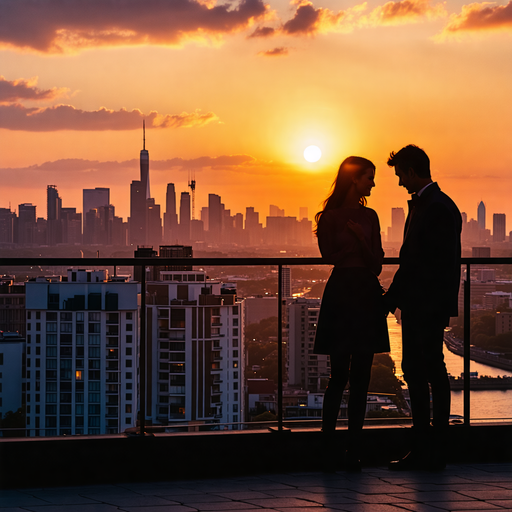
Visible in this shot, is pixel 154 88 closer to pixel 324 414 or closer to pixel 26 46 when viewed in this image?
pixel 26 46

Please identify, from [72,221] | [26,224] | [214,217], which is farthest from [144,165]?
[26,224]

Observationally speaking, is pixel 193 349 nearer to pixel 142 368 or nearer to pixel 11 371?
pixel 142 368

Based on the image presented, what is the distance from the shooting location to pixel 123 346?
3.48 m

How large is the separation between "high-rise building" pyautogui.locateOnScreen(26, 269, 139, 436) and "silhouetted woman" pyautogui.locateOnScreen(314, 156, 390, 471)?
39.0 inches

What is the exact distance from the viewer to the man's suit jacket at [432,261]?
310 centimetres

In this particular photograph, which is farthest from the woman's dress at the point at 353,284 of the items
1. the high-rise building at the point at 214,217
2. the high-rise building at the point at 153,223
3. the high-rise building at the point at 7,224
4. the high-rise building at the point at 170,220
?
the high-rise building at the point at 170,220

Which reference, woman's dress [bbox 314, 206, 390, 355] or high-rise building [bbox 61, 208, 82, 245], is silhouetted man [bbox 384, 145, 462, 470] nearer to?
woman's dress [bbox 314, 206, 390, 355]

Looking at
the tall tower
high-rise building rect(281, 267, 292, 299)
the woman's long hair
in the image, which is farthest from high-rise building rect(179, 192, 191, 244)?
the woman's long hair

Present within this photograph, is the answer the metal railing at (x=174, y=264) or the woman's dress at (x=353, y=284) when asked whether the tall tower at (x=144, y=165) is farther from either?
the woman's dress at (x=353, y=284)

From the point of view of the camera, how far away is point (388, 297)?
3.21 meters

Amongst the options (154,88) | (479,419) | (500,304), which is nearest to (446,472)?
(479,419)

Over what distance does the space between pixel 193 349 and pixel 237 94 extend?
238 ft

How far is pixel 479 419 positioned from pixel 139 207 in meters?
66.1

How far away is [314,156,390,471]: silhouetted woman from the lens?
3115 mm
